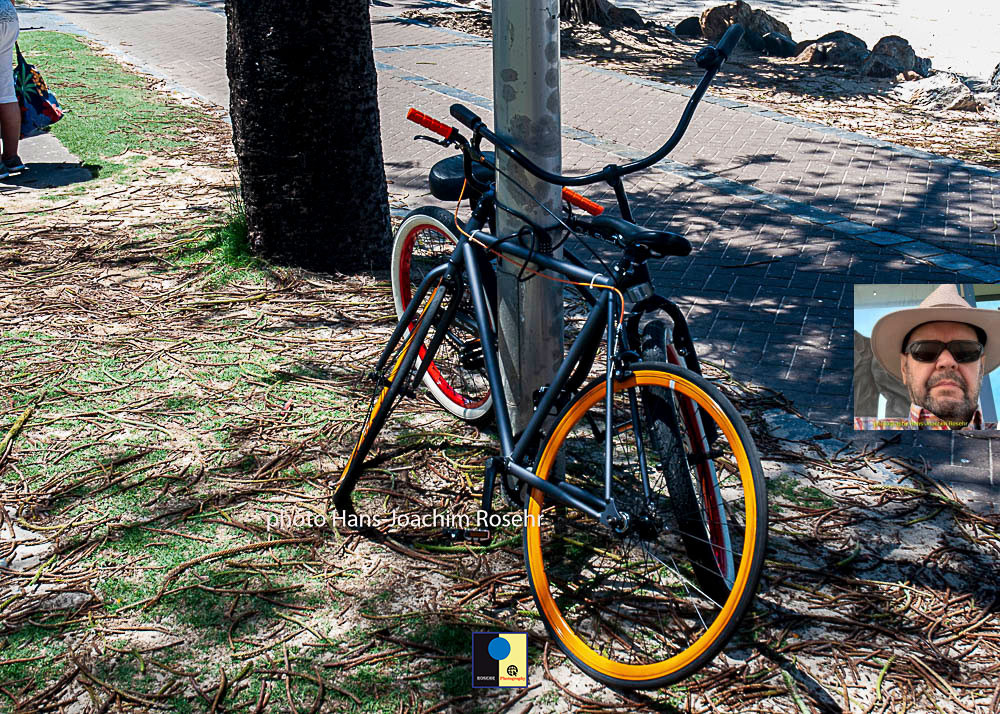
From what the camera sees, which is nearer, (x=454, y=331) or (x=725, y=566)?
(x=725, y=566)

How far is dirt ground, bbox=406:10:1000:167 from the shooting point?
8844mm

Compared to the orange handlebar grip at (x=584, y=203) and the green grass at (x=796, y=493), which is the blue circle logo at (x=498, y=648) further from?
the orange handlebar grip at (x=584, y=203)

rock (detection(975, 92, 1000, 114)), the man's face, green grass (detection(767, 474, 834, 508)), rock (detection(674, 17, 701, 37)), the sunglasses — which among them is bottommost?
green grass (detection(767, 474, 834, 508))

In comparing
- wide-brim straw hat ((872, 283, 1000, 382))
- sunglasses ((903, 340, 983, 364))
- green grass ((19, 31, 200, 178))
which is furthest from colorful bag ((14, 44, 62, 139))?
sunglasses ((903, 340, 983, 364))

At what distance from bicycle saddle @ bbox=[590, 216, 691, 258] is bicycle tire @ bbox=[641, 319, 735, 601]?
32 cm

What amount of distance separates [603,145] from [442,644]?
6.30 m

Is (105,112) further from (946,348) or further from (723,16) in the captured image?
(946,348)

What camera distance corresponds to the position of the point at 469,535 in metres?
3.51

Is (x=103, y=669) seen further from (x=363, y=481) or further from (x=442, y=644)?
(x=363, y=481)

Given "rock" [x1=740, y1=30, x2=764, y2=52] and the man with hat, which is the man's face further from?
"rock" [x1=740, y1=30, x2=764, y2=52]

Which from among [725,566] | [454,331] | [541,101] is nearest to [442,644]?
[725,566]

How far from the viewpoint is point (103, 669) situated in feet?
9.43

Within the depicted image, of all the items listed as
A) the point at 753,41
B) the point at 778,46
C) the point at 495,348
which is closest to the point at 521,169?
the point at 495,348

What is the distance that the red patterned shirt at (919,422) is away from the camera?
11.2 ft
